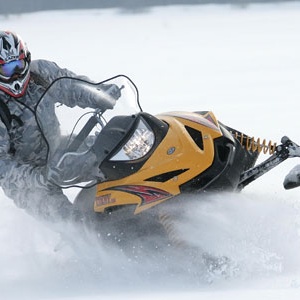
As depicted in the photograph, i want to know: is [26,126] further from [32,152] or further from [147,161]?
[147,161]

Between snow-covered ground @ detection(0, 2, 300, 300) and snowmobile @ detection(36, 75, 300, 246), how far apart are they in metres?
0.21

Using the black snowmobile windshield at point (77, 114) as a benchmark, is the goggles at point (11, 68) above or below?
above

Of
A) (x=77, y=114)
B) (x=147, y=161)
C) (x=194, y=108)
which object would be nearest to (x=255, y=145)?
(x=147, y=161)

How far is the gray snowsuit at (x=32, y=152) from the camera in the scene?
5.25 m

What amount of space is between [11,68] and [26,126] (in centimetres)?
40

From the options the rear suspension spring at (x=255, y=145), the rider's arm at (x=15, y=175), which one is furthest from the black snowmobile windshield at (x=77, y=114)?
the rear suspension spring at (x=255, y=145)

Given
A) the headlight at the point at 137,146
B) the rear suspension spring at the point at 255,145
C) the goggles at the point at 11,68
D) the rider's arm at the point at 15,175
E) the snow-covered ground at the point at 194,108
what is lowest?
the snow-covered ground at the point at 194,108

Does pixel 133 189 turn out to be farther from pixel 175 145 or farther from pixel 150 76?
pixel 150 76

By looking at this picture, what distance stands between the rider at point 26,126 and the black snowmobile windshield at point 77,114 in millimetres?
11

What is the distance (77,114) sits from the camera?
5508 millimetres

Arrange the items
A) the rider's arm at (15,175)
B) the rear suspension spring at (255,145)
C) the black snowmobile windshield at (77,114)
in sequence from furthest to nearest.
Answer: the rear suspension spring at (255,145) < the rider's arm at (15,175) < the black snowmobile windshield at (77,114)

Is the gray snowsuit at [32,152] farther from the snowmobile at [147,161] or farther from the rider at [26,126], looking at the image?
the snowmobile at [147,161]

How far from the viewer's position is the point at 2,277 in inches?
228

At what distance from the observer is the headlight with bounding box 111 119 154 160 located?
4.94 m
